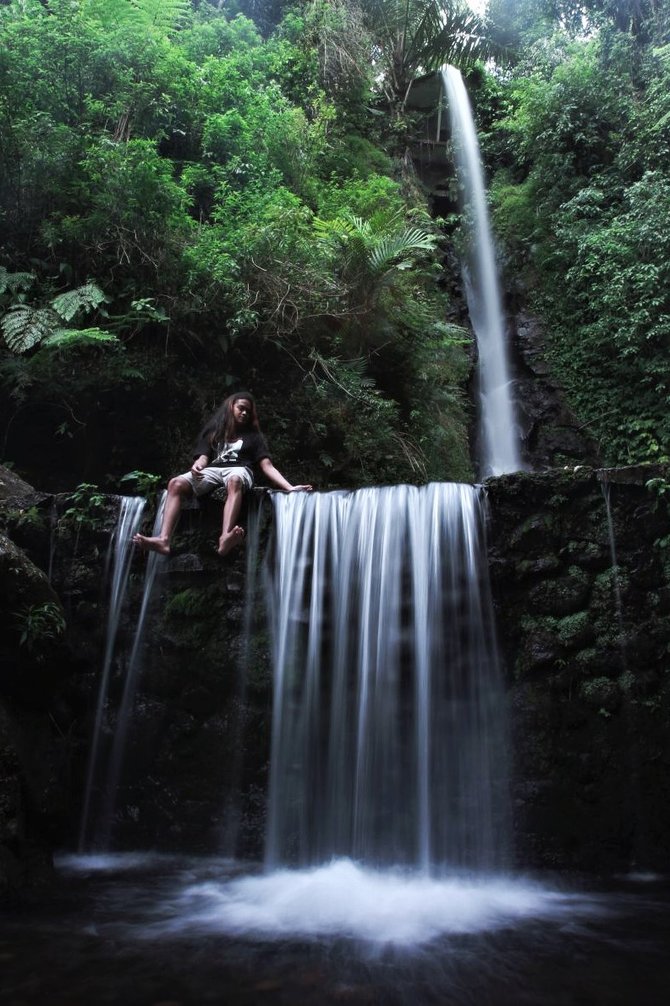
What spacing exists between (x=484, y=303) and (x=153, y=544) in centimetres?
1005

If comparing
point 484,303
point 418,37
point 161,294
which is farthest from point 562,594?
point 418,37

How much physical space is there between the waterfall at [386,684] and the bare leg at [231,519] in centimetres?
42

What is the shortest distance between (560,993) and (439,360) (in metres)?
8.42

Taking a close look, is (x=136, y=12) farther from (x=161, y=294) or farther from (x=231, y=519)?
(x=231, y=519)

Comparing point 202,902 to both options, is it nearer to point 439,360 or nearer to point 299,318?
point 299,318

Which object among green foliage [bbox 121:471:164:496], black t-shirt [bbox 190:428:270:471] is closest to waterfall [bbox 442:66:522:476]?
black t-shirt [bbox 190:428:270:471]

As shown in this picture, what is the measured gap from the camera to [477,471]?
1156 cm

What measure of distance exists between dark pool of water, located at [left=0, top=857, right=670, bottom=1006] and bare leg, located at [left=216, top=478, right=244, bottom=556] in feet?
8.26

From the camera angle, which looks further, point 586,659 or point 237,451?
point 237,451

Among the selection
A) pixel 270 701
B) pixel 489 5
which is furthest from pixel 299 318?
pixel 489 5

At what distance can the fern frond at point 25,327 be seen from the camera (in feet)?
24.8

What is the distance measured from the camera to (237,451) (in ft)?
21.1

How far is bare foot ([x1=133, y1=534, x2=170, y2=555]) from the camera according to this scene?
5521 millimetres

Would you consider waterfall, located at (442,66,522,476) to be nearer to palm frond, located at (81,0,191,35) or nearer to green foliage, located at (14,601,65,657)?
palm frond, located at (81,0,191,35)
